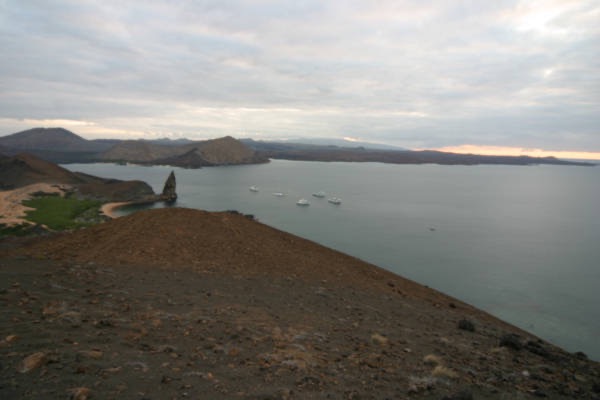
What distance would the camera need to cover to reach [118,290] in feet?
28.7

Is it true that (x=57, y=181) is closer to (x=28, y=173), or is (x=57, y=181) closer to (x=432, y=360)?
(x=28, y=173)

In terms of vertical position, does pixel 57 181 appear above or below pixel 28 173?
below

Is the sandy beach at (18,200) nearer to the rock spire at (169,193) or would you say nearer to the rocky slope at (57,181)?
the rocky slope at (57,181)

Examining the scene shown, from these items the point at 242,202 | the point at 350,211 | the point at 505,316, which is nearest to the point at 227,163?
the point at 242,202

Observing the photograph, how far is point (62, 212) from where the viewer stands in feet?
142

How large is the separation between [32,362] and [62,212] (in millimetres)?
46568

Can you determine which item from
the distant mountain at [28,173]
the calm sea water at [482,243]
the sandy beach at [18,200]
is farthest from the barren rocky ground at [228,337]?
the distant mountain at [28,173]

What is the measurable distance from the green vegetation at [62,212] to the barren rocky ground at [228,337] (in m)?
25.7

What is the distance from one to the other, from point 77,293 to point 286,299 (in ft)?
17.0

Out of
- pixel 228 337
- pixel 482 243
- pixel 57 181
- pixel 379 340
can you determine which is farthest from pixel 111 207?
pixel 379 340

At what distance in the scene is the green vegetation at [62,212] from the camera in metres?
36.0

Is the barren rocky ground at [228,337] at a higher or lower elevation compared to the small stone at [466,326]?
higher

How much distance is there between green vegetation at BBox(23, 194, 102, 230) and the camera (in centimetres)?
3603

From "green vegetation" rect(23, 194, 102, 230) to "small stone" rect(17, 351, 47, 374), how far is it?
34953mm
